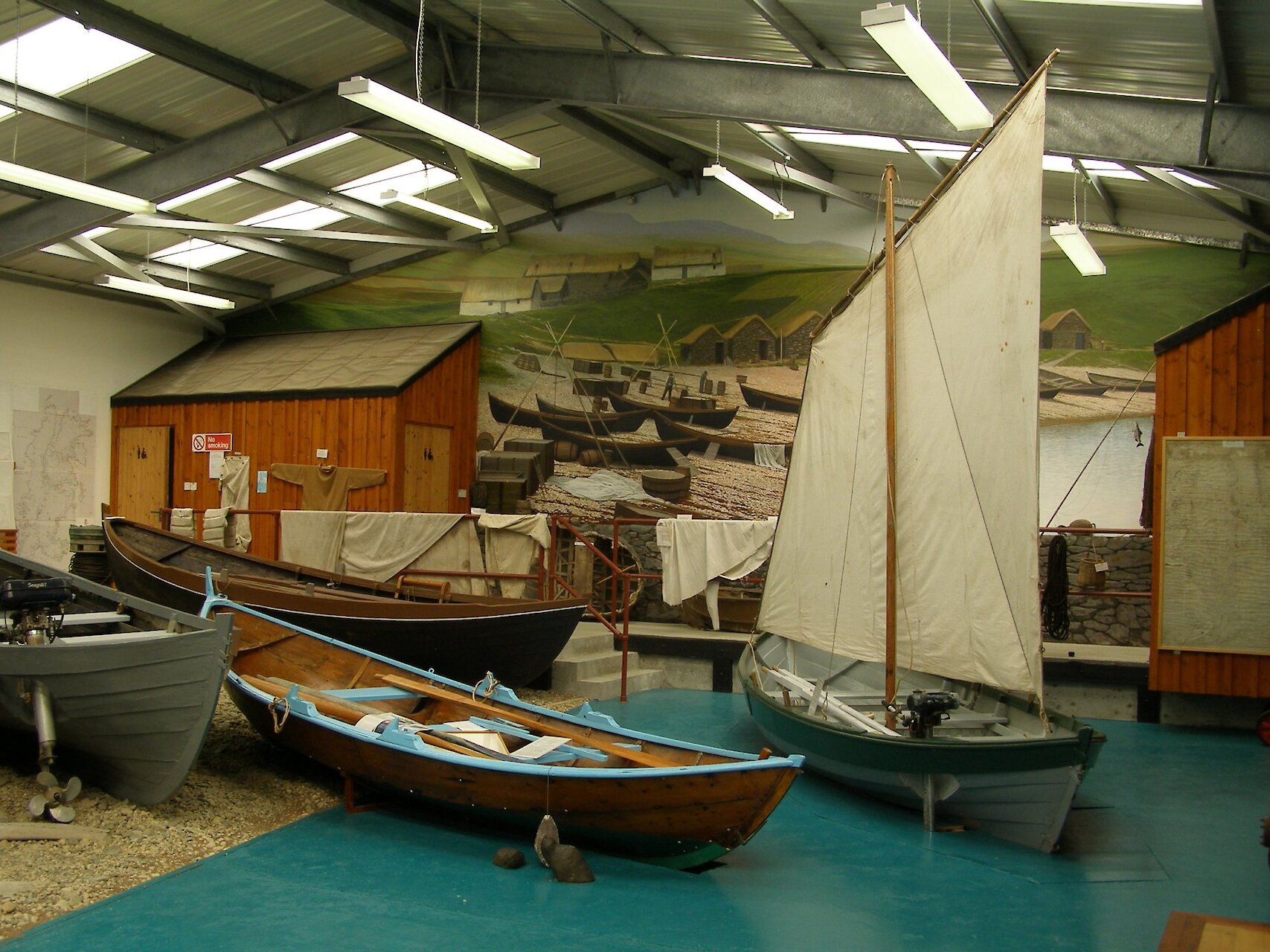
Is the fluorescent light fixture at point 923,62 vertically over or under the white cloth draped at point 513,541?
over

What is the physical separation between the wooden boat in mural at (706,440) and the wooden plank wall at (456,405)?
10.0 feet

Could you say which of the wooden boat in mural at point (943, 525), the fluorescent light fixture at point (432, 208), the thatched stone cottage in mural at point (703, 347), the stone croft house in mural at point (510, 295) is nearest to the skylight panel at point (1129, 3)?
the wooden boat in mural at point (943, 525)

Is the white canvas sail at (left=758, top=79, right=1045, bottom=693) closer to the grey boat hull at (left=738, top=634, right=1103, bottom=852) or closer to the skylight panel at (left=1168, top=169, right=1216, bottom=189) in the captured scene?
the grey boat hull at (left=738, top=634, right=1103, bottom=852)

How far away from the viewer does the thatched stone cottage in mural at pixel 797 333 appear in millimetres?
14297

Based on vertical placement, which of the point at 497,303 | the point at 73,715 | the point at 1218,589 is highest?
the point at 497,303

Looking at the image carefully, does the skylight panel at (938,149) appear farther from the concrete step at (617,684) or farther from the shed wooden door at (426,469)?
the shed wooden door at (426,469)

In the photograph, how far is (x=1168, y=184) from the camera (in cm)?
977

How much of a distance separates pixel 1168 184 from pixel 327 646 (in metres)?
8.57

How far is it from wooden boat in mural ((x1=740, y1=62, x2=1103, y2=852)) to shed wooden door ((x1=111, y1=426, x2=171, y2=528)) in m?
11.9

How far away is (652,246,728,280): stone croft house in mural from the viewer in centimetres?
1501

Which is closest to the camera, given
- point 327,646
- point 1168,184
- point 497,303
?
point 327,646

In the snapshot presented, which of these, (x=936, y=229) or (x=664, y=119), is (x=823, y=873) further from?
(x=664, y=119)

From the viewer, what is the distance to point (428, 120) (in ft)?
24.6

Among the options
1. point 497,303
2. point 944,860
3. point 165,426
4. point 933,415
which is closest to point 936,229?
point 933,415
